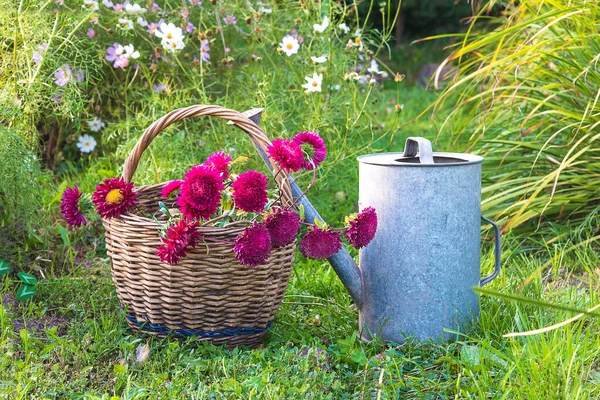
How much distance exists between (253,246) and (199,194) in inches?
7.1

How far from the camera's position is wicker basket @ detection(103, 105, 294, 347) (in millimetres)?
1700

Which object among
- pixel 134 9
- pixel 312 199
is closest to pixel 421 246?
pixel 312 199

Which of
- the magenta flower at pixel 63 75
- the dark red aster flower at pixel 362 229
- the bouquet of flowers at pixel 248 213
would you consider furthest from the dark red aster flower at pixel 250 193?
the magenta flower at pixel 63 75

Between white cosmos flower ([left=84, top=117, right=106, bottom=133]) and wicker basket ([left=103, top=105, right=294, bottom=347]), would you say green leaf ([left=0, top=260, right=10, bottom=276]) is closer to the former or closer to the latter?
wicker basket ([left=103, top=105, right=294, bottom=347])

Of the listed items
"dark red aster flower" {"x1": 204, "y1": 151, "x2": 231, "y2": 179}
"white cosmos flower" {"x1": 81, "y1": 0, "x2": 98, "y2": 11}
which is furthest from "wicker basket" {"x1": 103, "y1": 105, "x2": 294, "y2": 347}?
"white cosmos flower" {"x1": 81, "y1": 0, "x2": 98, "y2": 11}

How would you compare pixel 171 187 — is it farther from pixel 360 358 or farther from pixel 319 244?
pixel 360 358

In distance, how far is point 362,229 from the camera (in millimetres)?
1719

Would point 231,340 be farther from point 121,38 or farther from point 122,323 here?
point 121,38

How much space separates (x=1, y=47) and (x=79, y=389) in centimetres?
163

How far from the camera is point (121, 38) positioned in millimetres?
3242

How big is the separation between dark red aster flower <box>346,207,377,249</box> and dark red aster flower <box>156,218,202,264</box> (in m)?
0.39

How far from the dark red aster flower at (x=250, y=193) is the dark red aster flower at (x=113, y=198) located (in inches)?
13.4

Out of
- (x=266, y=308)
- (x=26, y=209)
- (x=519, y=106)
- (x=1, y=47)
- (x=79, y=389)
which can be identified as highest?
(x=1, y=47)

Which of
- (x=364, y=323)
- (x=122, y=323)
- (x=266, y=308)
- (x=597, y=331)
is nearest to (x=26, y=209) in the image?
(x=122, y=323)
